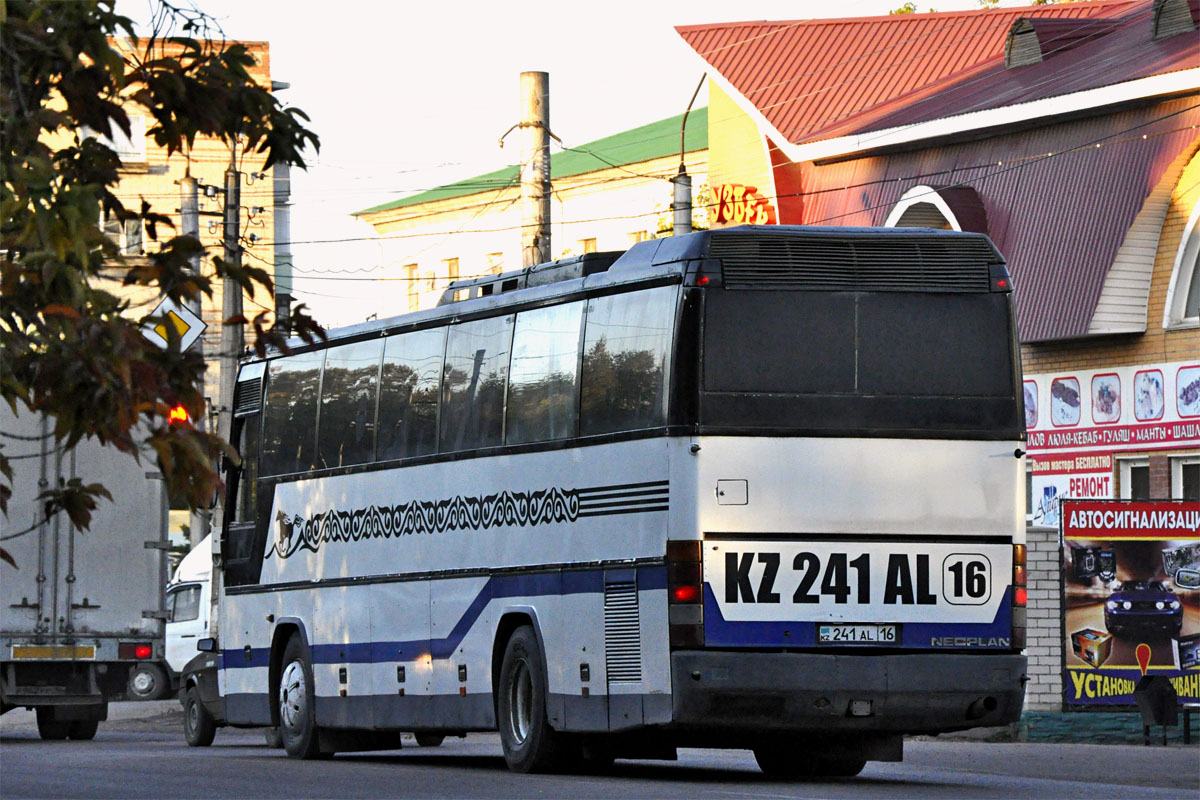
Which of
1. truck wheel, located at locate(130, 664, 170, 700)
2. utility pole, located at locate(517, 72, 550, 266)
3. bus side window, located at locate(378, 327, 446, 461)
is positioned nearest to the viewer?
bus side window, located at locate(378, 327, 446, 461)

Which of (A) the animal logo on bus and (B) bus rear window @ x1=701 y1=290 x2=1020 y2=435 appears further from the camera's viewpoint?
(A) the animal logo on bus

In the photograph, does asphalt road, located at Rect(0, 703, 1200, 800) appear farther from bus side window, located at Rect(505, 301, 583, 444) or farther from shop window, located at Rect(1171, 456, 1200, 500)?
shop window, located at Rect(1171, 456, 1200, 500)

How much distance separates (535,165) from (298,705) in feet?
38.7

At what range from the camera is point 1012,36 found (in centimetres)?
3694

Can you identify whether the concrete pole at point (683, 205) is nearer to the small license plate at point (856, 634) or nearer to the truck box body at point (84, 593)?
the truck box body at point (84, 593)

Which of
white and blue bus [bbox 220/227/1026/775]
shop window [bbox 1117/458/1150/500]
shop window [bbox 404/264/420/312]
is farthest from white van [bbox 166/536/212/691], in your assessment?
shop window [bbox 404/264/420/312]

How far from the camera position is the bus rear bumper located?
1491 cm

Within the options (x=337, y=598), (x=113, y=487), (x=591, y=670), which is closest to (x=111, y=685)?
(x=113, y=487)

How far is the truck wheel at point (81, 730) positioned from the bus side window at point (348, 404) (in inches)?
285

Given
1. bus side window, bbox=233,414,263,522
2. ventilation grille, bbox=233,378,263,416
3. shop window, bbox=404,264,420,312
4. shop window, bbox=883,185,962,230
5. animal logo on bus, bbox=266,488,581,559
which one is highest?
shop window, bbox=404,264,420,312

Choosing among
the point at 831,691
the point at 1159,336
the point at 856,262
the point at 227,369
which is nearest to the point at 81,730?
the point at 227,369

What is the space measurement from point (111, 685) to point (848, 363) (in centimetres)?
1221

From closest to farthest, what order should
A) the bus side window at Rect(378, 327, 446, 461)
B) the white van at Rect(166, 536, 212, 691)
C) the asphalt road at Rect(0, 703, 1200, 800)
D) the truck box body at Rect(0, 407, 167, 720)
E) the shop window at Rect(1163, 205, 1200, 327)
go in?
the asphalt road at Rect(0, 703, 1200, 800), the bus side window at Rect(378, 327, 446, 461), the truck box body at Rect(0, 407, 167, 720), the shop window at Rect(1163, 205, 1200, 327), the white van at Rect(166, 536, 212, 691)

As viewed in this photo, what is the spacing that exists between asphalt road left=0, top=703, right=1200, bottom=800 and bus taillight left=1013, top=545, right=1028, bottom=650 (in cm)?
100
